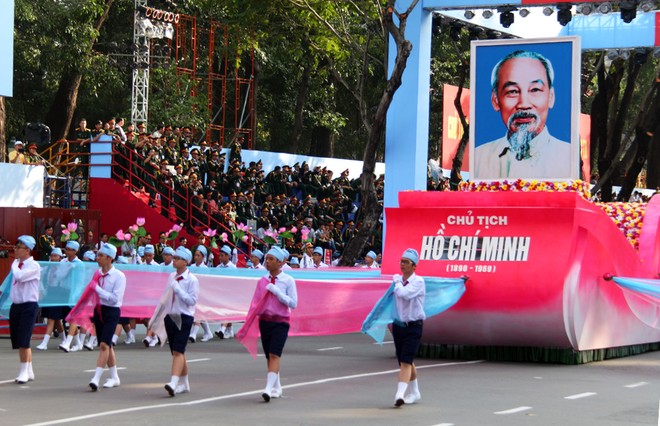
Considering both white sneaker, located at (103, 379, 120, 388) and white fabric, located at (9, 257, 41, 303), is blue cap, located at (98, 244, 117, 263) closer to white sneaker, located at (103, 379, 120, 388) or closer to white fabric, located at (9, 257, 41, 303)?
white fabric, located at (9, 257, 41, 303)

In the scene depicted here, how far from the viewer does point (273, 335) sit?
47.0 ft

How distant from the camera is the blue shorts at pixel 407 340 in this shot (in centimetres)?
1409

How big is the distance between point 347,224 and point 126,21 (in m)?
14.1

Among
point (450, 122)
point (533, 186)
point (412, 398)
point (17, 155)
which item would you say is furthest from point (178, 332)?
point (450, 122)

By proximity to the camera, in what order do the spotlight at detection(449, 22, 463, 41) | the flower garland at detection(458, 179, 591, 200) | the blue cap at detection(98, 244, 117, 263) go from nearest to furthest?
the blue cap at detection(98, 244, 117, 263), the flower garland at detection(458, 179, 591, 200), the spotlight at detection(449, 22, 463, 41)

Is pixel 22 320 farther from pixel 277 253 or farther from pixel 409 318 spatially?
pixel 409 318

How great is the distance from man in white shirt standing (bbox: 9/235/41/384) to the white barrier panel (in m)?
12.2

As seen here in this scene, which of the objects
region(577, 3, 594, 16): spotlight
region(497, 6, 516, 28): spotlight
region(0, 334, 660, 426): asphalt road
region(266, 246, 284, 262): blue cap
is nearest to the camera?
region(0, 334, 660, 426): asphalt road

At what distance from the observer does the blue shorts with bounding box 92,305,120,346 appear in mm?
15461

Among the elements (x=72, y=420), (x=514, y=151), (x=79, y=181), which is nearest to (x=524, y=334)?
(x=514, y=151)

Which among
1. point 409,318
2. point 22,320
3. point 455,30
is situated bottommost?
point 22,320

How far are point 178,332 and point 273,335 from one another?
1303mm

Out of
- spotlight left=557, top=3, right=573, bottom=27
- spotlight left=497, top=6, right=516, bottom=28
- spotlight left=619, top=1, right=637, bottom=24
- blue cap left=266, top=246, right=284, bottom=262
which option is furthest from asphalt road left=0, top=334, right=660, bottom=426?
spotlight left=497, top=6, right=516, bottom=28

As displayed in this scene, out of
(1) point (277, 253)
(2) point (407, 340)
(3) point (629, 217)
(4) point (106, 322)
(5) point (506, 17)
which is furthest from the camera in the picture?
(5) point (506, 17)
